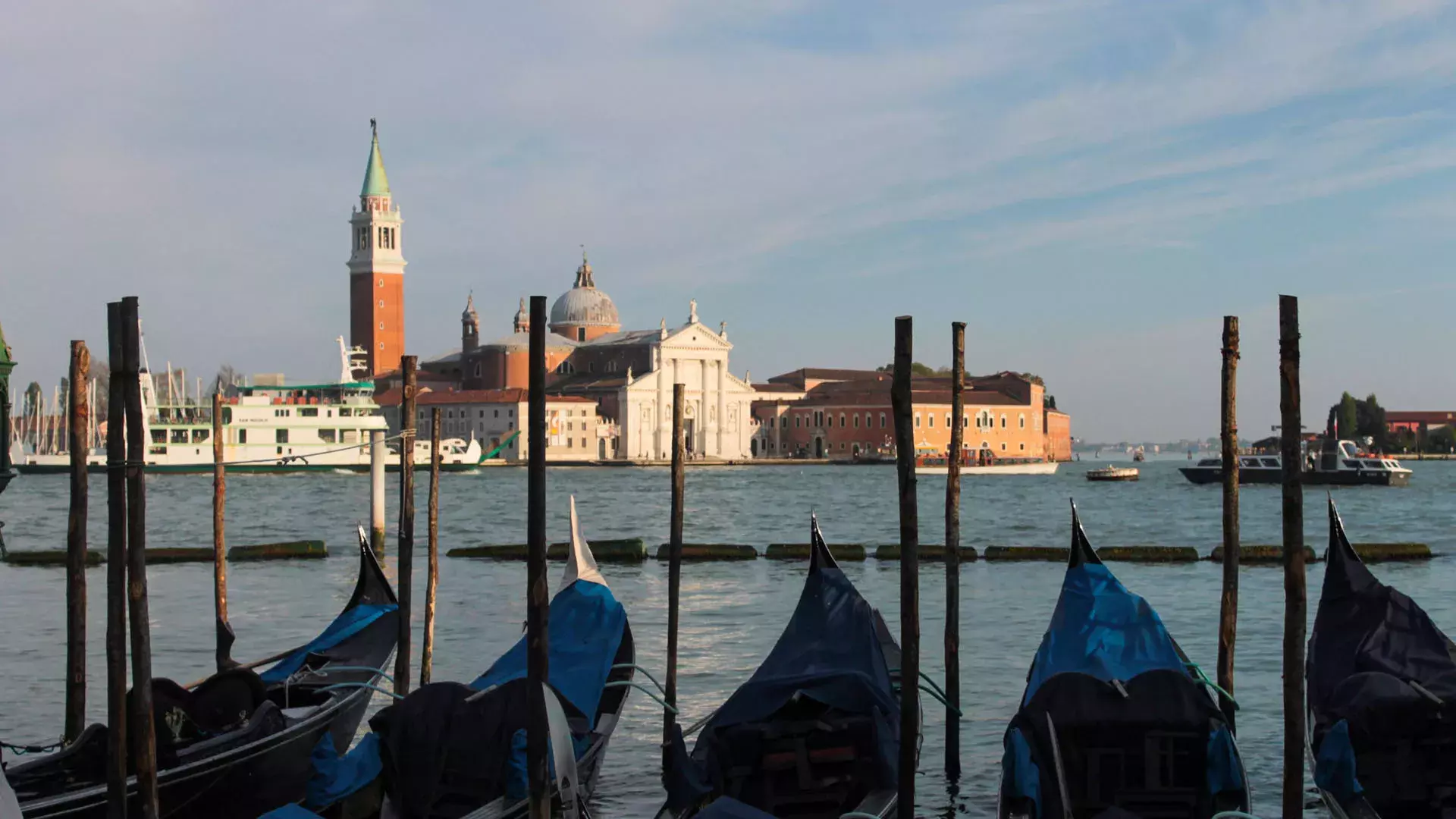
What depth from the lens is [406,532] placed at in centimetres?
784

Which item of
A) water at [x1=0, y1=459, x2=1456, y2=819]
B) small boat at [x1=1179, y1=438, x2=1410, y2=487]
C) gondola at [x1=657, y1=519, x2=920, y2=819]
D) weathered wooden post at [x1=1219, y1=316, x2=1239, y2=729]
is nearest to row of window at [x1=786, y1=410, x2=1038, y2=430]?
small boat at [x1=1179, y1=438, x2=1410, y2=487]

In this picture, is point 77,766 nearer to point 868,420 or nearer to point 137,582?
point 137,582

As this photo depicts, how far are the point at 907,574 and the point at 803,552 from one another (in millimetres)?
12653

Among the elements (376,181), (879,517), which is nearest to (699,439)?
(376,181)

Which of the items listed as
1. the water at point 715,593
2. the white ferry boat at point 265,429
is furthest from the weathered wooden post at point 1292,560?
the white ferry boat at point 265,429

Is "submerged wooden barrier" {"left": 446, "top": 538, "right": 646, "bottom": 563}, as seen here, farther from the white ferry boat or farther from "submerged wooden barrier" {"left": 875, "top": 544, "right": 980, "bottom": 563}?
the white ferry boat

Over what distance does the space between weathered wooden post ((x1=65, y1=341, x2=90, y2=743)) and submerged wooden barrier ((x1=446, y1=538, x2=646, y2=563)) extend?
10.1 meters

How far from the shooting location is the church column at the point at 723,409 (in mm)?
68812

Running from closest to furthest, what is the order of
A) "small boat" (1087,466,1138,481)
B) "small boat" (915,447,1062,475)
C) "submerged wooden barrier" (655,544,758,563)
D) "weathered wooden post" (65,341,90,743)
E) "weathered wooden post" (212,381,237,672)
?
"weathered wooden post" (65,341,90,743) < "weathered wooden post" (212,381,237,672) < "submerged wooden barrier" (655,544,758,563) < "small boat" (1087,466,1138,481) < "small boat" (915,447,1062,475)

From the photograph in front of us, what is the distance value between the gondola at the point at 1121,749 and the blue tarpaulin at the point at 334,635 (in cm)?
326

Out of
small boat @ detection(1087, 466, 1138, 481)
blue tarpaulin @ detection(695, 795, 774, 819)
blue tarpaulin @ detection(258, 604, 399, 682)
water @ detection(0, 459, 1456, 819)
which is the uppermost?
blue tarpaulin @ detection(258, 604, 399, 682)

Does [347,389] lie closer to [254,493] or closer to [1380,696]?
[254,493]

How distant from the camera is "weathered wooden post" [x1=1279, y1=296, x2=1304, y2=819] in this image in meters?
4.80

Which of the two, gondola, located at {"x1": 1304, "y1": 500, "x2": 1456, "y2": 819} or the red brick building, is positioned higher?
the red brick building
